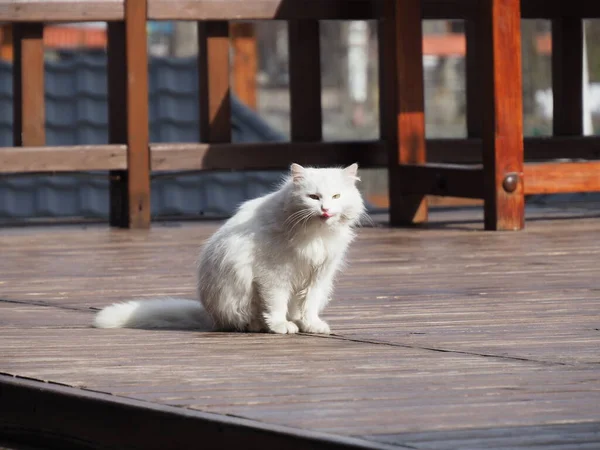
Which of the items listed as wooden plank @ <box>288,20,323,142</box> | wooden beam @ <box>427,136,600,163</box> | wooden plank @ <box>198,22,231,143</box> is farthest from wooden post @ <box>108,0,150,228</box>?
wooden beam @ <box>427,136,600,163</box>

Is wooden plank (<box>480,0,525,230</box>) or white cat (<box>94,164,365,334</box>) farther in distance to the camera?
wooden plank (<box>480,0,525,230</box>)

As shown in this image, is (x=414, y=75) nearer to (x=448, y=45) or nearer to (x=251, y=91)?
(x=251, y=91)

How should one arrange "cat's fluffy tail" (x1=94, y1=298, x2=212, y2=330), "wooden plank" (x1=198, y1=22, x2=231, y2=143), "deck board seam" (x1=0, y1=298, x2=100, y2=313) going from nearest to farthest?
"cat's fluffy tail" (x1=94, y1=298, x2=212, y2=330) < "deck board seam" (x1=0, y1=298, x2=100, y2=313) < "wooden plank" (x1=198, y1=22, x2=231, y2=143)

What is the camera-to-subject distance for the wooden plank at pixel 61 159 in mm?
7949

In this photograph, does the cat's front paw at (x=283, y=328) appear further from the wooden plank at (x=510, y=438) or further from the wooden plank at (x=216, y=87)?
the wooden plank at (x=216, y=87)

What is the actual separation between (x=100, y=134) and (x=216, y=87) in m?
3.14

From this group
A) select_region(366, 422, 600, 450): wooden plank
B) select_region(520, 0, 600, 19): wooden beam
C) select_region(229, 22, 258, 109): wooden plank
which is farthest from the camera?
select_region(229, 22, 258, 109): wooden plank

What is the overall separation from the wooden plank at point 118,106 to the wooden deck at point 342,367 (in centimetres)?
236

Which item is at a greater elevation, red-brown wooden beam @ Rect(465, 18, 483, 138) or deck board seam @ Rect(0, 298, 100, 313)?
red-brown wooden beam @ Rect(465, 18, 483, 138)

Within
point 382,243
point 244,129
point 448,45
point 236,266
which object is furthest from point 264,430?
point 448,45

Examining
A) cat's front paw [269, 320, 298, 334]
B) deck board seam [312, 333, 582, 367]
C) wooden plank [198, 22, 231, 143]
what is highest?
wooden plank [198, 22, 231, 143]

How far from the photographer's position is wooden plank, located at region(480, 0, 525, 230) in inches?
281

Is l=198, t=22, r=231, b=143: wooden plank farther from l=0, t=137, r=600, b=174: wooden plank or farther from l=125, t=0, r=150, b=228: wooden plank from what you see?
l=125, t=0, r=150, b=228: wooden plank

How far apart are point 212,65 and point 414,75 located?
1288 mm
